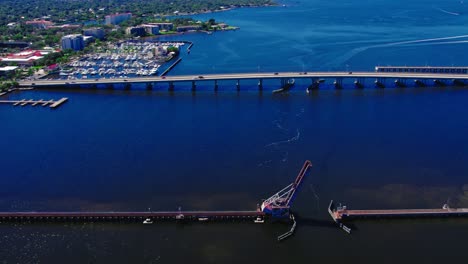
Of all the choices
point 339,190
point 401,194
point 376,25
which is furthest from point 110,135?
point 376,25

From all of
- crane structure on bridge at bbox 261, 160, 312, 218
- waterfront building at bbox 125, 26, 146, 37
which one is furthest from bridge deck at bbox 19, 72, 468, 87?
waterfront building at bbox 125, 26, 146, 37

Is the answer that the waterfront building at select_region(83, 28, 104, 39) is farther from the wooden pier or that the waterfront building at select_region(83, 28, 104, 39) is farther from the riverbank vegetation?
the wooden pier

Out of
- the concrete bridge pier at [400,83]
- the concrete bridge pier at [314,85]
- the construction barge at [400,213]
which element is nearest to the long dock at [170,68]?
the concrete bridge pier at [314,85]

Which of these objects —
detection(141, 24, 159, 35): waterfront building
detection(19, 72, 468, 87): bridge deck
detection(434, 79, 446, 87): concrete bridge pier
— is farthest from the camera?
detection(141, 24, 159, 35): waterfront building

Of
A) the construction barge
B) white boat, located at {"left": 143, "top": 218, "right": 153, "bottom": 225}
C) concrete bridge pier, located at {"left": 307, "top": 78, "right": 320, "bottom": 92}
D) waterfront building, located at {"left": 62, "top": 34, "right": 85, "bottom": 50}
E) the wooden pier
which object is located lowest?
white boat, located at {"left": 143, "top": 218, "right": 153, "bottom": 225}

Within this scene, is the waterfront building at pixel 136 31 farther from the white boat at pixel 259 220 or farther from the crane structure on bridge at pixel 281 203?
the white boat at pixel 259 220

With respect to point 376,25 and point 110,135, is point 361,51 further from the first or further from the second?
point 110,135
